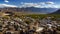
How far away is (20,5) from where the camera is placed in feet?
16.4

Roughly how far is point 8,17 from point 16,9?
0.34 m

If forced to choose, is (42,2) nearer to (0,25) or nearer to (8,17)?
(8,17)

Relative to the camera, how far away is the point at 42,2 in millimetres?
4945

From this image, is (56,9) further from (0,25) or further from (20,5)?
(0,25)

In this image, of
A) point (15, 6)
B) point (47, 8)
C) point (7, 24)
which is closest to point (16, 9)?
point (15, 6)

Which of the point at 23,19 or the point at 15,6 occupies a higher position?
the point at 15,6

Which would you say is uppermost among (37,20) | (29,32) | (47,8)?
(47,8)

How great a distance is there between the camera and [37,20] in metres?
4.91

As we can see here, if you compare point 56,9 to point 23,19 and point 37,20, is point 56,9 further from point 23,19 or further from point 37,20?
point 23,19

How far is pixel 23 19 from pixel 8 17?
0.44 metres

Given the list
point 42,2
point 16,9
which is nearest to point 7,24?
point 16,9

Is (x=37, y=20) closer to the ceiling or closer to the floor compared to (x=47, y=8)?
closer to the floor

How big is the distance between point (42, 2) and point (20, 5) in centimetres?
65

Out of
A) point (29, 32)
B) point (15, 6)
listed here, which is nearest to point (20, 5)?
point (15, 6)
